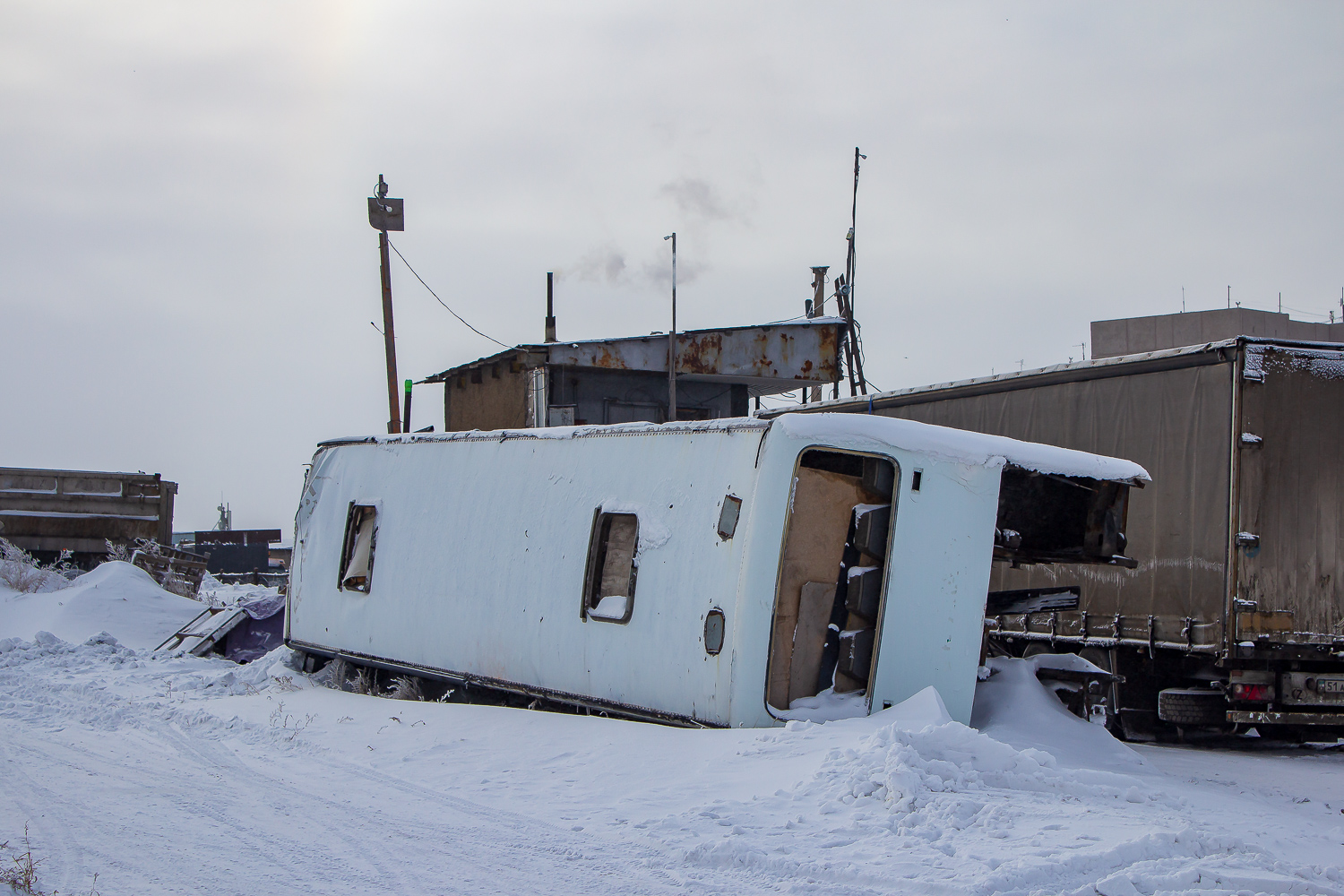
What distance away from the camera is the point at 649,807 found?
18.1ft

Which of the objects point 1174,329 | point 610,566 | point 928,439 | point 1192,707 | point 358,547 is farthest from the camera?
point 1174,329

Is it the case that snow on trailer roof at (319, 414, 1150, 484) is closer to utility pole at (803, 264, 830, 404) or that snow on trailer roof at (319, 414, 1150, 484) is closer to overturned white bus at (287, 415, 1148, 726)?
overturned white bus at (287, 415, 1148, 726)

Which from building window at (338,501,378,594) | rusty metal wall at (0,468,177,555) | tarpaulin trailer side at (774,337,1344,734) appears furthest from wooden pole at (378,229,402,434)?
tarpaulin trailer side at (774,337,1344,734)

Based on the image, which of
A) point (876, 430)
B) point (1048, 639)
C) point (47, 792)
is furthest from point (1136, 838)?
point (1048, 639)

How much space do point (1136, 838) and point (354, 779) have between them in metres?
4.24

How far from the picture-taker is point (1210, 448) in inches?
376

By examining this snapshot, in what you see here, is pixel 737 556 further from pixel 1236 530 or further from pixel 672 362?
pixel 672 362

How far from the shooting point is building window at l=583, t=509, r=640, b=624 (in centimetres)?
793

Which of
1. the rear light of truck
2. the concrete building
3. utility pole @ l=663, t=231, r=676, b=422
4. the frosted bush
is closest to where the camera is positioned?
the rear light of truck

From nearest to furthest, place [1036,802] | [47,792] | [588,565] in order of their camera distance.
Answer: [1036,802], [47,792], [588,565]

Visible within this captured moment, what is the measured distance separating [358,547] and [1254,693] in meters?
8.33

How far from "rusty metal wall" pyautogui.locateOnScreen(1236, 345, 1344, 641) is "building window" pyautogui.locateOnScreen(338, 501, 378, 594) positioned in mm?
7843

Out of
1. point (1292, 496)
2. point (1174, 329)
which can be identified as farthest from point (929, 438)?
point (1174, 329)

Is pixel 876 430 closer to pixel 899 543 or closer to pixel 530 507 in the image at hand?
pixel 899 543
